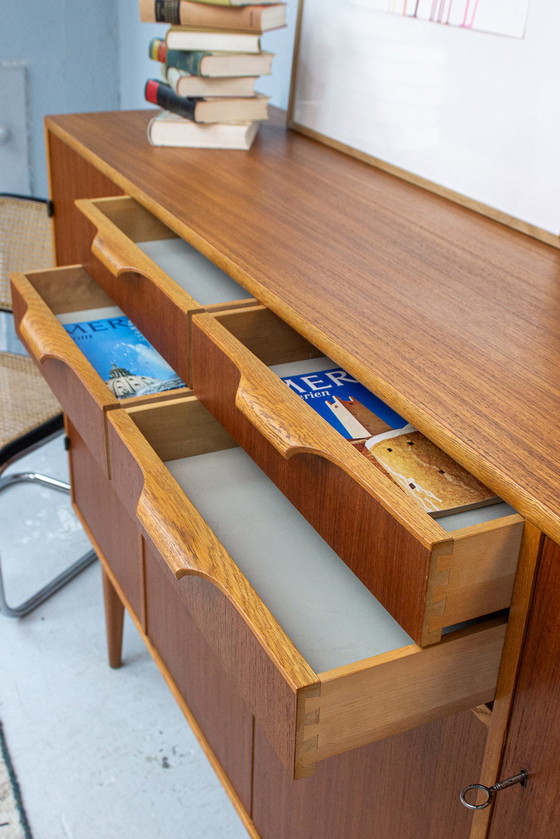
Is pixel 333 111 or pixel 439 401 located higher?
pixel 333 111

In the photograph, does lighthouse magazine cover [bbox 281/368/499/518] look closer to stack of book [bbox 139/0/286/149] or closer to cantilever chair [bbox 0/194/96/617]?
stack of book [bbox 139/0/286/149]

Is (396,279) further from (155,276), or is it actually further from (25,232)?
(25,232)

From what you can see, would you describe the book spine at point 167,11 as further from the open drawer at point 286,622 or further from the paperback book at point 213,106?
the open drawer at point 286,622

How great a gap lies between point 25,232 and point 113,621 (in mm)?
844

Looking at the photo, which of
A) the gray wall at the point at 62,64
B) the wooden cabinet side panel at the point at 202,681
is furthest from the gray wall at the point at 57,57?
the wooden cabinet side panel at the point at 202,681

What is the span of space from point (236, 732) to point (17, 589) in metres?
0.92

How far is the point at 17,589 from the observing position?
1838 millimetres

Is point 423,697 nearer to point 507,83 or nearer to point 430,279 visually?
point 430,279

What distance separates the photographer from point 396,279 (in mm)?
916

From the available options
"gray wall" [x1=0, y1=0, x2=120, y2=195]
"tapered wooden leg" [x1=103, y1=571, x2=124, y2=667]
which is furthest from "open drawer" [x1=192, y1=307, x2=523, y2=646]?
"gray wall" [x1=0, y1=0, x2=120, y2=195]

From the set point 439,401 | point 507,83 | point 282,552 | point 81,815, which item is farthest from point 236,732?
point 507,83

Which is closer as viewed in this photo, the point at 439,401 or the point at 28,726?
the point at 439,401

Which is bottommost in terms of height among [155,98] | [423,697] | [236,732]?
[236,732]

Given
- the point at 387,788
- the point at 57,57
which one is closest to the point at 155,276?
the point at 387,788
